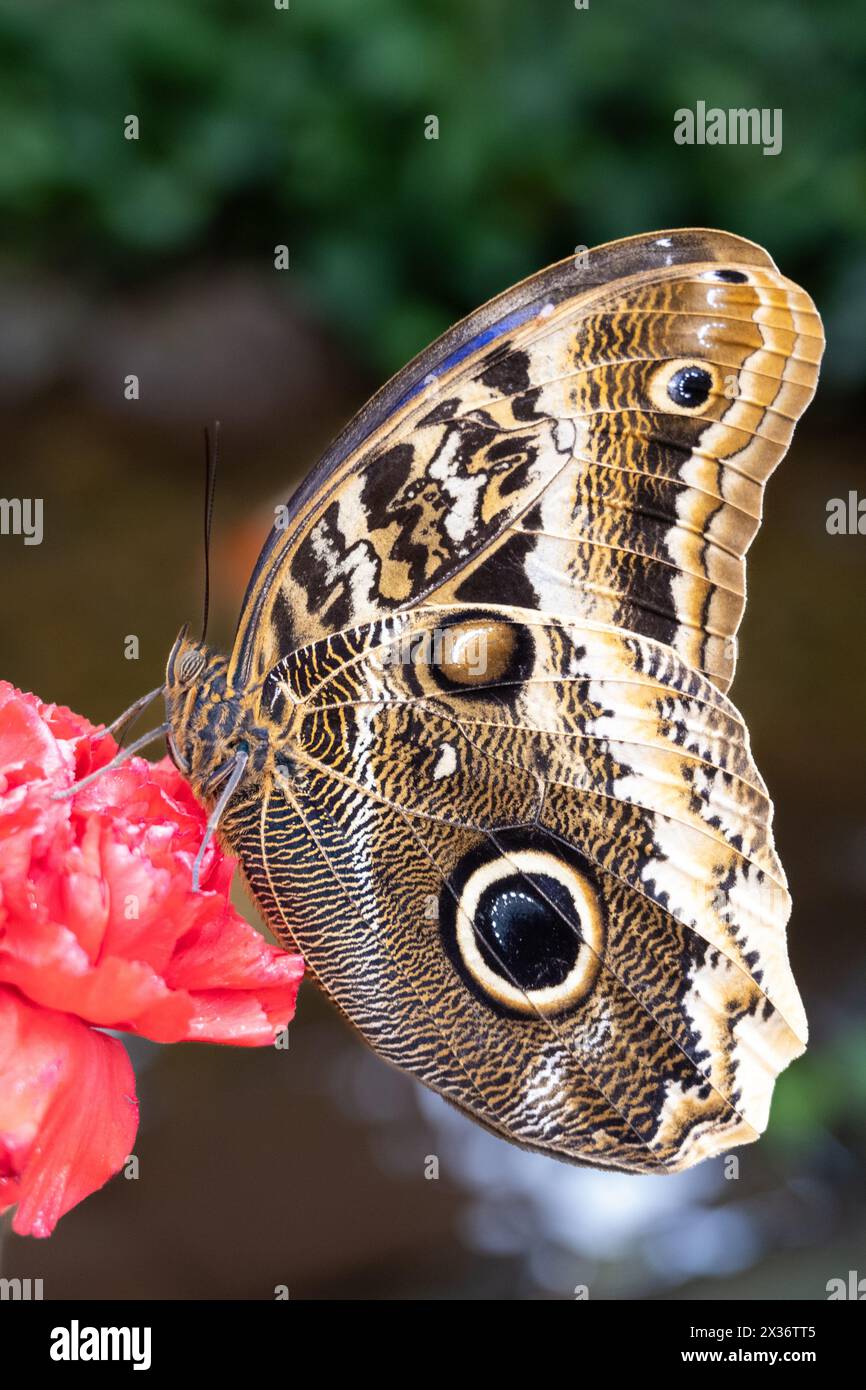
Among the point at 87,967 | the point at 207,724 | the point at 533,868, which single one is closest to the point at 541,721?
the point at 533,868

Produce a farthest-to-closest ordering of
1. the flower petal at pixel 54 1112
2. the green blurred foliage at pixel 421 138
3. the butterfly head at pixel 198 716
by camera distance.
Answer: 1. the green blurred foliage at pixel 421 138
2. the butterfly head at pixel 198 716
3. the flower petal at pixel 54 1112

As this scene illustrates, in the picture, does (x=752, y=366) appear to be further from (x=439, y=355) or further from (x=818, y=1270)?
(x=818, y=1270)

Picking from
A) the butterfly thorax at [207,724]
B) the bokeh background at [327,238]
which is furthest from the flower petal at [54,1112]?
the bokeh background at [327,238]

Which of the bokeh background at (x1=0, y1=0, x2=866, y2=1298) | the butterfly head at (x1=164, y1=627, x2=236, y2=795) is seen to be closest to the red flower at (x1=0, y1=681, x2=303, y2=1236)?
the butterfly head at (x1=164, y1=627, x2=236, y2=795)

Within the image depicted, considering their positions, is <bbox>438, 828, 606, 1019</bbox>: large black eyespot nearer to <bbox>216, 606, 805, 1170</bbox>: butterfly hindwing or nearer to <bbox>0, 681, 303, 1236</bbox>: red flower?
<bbox>216, 606, 805, 1170</bbox>: butterfly hindwing

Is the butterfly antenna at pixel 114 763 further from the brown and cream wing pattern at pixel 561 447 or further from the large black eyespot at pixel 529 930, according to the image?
the large black eyespot at pixel 529 930

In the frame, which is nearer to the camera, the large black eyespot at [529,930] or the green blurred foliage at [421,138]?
the large black eyespot at [529,930]
